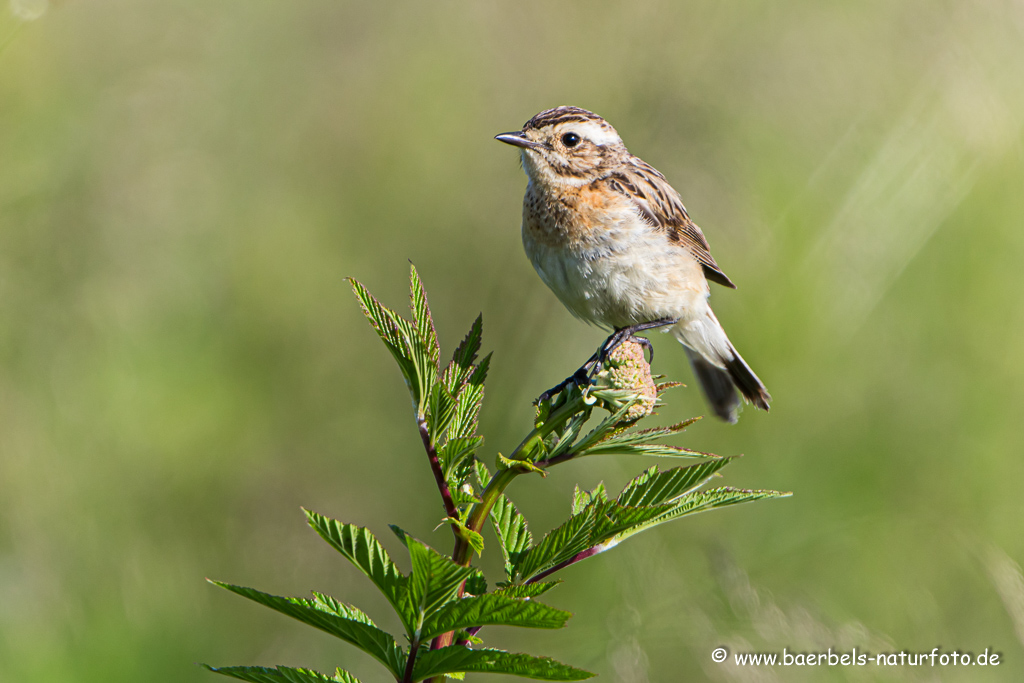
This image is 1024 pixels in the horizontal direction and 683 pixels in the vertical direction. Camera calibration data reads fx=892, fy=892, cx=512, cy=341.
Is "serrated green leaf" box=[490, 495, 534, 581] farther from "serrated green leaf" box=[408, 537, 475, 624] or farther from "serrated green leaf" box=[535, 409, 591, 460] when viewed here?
"serrated green leaf" box=[408, 537, 475, 624]

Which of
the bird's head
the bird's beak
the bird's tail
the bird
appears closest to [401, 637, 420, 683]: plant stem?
the bird

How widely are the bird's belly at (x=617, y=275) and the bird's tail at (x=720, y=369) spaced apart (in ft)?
1.41

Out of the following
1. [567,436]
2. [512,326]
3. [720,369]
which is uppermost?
[567,436]

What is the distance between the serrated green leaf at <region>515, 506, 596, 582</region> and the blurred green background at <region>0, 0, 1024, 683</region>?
2349mm

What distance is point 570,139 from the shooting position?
3.91 m

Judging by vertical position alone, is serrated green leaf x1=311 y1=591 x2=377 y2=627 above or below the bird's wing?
below

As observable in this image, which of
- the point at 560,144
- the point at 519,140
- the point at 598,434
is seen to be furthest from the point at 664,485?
the point at 560,144

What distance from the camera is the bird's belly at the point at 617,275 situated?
356 centimetres

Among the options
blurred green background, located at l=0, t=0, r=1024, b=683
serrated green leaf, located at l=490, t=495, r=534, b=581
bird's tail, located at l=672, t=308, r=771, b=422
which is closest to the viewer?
serrated green leaf, located at l=490, t=495, r=534, b=581

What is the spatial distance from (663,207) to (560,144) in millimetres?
613

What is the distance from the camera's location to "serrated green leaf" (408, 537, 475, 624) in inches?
36.9

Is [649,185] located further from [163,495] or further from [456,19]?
[163,495]

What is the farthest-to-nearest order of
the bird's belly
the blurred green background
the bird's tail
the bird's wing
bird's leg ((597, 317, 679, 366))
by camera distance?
the bird's tail → the bird's wing → the blurred green background → the bird's belly → bird's leg ((597, 317, 679, 366))

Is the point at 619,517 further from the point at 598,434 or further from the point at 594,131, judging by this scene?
the point at 594,131
